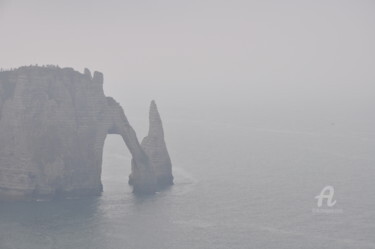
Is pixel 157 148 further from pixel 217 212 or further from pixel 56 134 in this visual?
pixel 217 212

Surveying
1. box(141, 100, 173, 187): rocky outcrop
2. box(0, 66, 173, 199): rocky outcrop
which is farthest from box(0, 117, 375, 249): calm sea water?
box(141, 100, 173, 187): rocky outcrop

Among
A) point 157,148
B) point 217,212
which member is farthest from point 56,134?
point 217,212

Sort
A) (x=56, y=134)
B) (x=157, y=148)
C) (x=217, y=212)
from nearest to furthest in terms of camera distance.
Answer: (x=217, y=212), (x=56, y=134), (x=157, y=148)

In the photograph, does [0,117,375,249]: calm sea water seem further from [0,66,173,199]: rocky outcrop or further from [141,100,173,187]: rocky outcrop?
[141,100,173,187]: rocky outcrop

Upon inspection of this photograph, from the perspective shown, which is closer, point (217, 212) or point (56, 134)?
point (217, 212)

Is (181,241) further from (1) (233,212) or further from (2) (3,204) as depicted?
(2) (3,204)

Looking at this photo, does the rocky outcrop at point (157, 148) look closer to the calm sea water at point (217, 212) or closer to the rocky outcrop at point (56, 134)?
the rocky outcrop at point (56, 134)
